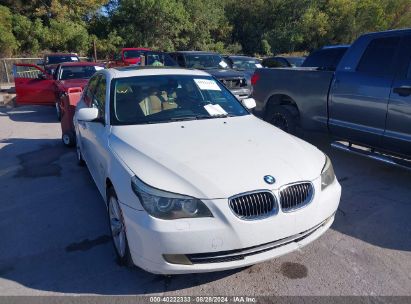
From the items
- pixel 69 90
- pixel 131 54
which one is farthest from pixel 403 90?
pixel 131 54

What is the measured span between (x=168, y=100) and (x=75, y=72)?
7.64 m

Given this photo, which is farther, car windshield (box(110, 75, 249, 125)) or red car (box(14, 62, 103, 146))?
red car (box(14, 62, 103, 146))

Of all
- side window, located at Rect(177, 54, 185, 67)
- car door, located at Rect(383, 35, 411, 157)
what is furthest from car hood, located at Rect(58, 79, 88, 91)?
car door, located at Rect(383, 35, 411, 157)

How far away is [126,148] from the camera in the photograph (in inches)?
124

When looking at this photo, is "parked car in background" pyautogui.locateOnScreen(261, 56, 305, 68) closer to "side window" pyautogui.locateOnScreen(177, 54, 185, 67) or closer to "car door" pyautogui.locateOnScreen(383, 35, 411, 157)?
"side window" pyautogui.locateOnScreen(177, 54, 185, 67)

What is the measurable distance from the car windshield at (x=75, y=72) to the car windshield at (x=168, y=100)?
23.2ft

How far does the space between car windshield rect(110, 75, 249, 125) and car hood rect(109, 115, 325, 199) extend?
7.7 inches

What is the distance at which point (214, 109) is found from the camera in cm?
413

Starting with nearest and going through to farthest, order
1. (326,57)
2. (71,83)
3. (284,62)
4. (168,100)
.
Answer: (168,100), (326,57), (71,83), (284,62)

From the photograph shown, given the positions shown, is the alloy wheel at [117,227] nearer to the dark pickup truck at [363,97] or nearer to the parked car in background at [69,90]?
the dark pickup truck at [363,97]

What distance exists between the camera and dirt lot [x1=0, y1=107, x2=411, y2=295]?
112 inches

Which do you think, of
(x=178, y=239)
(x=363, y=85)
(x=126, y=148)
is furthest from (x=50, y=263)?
(x=363, y=85)

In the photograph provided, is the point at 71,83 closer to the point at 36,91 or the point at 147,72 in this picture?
the point at 36,91

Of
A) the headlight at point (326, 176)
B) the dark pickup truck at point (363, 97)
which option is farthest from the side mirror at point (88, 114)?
the dark pickup truck at point (363, 97)
